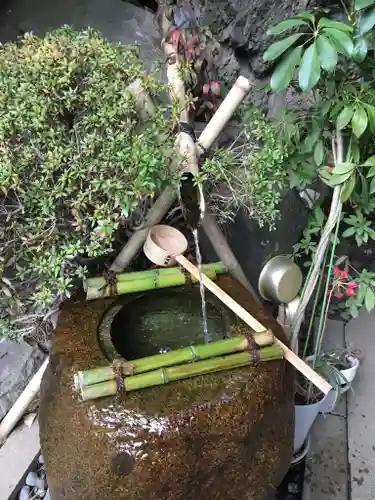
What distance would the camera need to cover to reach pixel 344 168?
2.49 m

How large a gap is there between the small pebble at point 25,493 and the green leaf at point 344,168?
2.22m

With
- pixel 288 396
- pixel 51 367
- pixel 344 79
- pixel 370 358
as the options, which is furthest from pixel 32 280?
pixel 370 358

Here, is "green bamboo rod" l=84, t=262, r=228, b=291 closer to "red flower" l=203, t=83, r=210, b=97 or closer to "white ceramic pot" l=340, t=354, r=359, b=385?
"red flower" l=203, t=83, r=210, b=97

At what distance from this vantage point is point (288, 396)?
7.06 ft

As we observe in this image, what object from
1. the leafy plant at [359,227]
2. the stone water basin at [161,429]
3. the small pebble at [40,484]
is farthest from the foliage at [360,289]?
the small pebble at [40,484]

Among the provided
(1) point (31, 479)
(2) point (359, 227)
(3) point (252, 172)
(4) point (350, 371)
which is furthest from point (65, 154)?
(4) point (350, 371)

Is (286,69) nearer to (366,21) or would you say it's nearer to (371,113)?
(366,21)

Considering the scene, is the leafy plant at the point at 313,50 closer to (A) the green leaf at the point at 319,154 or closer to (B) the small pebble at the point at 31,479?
(A) the green leaf at the point at 319,154

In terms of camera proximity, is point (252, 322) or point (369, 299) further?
point (369, 299)

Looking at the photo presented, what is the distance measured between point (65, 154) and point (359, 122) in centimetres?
126

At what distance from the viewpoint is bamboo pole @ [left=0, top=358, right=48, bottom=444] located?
260 centimetres

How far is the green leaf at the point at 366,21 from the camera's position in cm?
197

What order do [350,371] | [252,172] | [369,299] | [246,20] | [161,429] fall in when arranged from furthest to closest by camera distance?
[246,20] < [350,371] < [369,299] < [252,172] < [161,429]

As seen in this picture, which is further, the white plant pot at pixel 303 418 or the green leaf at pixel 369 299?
the green leaf at pixel 369 299
